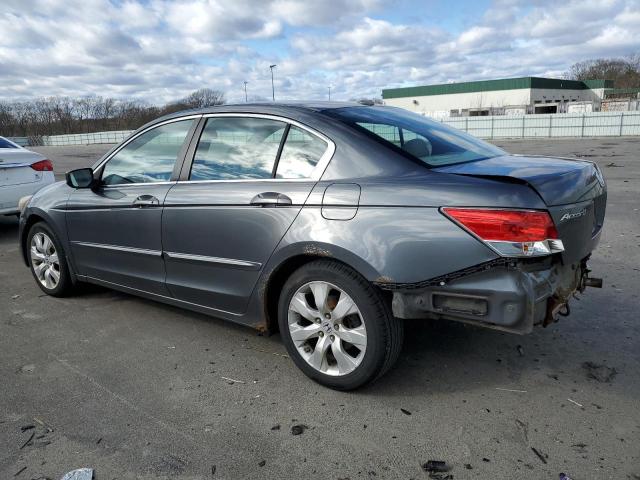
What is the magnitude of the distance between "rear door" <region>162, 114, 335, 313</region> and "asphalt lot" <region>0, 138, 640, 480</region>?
0.54 meters

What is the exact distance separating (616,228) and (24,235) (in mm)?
7236

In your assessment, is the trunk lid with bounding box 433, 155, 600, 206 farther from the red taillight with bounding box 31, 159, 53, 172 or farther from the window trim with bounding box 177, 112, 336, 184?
the red taillight with bounding box 31, 159, 53, 172

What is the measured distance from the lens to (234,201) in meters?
3.35

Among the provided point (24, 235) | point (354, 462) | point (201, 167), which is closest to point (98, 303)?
point (24, 235)

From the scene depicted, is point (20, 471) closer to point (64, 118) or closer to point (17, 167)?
point (17, 167)

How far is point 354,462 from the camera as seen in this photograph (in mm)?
2484

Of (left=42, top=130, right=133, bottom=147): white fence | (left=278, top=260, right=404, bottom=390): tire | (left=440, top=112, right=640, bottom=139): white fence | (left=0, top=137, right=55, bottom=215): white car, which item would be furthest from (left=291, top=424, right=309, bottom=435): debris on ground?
(left=42, top=130, right=133, bottom=147): white fence

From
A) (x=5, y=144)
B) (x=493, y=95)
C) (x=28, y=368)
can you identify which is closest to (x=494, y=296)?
(x=28, y=368)

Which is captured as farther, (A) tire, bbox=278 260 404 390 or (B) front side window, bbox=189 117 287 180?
(B) front side window, bbox=189 117 287 180

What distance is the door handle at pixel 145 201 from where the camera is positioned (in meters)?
3.83

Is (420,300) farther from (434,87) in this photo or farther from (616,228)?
(434,87)

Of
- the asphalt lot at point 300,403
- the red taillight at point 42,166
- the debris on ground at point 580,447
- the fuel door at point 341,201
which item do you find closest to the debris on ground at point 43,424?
the asphalt lot at point 300,403

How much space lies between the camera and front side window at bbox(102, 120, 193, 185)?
389 centimetres

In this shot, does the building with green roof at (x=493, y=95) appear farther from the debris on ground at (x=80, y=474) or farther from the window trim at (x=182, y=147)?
the debris on ground at (x=80, y=474)
